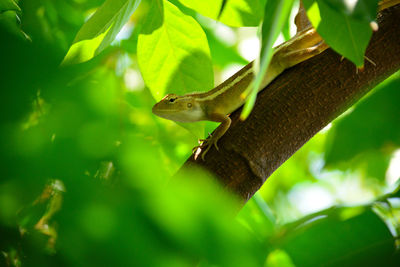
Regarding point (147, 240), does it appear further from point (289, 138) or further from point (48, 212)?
point (289, 138)

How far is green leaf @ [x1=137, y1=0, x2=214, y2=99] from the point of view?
1807 mm

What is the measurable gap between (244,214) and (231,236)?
1362 mm

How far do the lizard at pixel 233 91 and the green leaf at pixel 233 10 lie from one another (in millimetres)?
595

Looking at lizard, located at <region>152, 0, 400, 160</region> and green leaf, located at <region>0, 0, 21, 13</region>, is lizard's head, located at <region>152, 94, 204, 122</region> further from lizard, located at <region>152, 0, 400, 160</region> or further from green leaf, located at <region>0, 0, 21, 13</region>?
green leaf, located at <region>0, 0, 21, 13</region>

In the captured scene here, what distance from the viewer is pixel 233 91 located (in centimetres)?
298

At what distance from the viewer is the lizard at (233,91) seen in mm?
2350

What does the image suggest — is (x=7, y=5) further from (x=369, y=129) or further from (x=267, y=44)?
(x=369, y=129)

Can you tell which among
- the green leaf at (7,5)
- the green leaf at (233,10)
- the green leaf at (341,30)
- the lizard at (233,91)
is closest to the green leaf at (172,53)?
the green leaf at (233,10)

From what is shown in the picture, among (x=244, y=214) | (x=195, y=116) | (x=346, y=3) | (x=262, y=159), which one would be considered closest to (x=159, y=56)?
(x=262, y=159)

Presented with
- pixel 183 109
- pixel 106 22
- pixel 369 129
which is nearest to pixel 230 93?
pixel 183 109

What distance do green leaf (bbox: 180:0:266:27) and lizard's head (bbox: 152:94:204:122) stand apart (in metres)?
1.36

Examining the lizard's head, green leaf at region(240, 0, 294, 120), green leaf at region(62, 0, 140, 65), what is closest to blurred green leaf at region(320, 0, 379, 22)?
green leaf at region(240, 0, 294, 120)

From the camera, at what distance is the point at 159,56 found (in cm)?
187

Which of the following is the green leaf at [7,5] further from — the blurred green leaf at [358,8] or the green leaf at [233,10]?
the blurred green leaf at [358,8]
